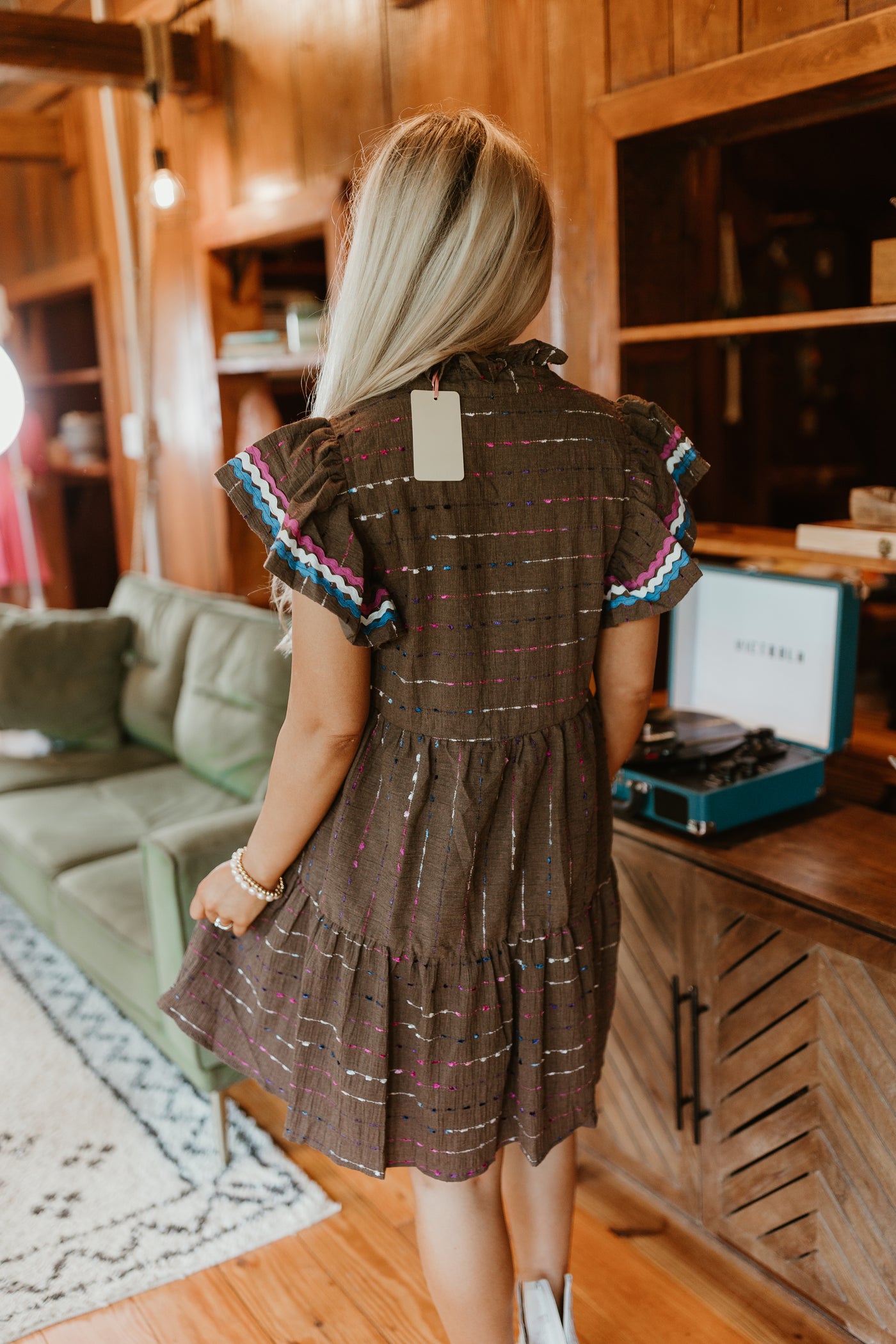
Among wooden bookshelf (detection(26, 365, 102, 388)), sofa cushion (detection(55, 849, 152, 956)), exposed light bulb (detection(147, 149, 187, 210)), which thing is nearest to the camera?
sofa cushion (detection(55, 849, 152, 956))

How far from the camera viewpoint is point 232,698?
295 cm

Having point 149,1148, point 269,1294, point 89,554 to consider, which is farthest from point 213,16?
point 269,1294

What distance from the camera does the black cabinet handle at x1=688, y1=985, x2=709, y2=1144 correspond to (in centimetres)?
181

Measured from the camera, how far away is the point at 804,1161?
5.46ft

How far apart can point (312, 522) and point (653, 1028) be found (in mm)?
1204

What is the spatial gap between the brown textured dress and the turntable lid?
0.77 metres

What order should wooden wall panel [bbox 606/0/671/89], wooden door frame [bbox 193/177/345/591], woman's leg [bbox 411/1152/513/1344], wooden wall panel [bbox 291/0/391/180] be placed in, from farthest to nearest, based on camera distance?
wooden door frame [bbox 193/177/345/591]
wooden wall panel [bbox 291/0/391/180]
wooden wall panel [bbox 606/0/671/89]
woman's leg [bbox 411/1152/513/1344]

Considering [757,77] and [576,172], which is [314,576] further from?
[576,172]

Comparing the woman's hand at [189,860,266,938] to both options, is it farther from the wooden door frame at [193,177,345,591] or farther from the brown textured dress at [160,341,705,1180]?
the wooden door frame at [193,177,345,591]

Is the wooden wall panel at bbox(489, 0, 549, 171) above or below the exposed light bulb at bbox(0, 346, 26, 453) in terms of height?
above

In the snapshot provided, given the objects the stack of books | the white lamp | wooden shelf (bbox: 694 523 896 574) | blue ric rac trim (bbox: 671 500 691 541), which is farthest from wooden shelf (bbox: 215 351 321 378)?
blue ric rac trim (bbox: 671 500 691 541)

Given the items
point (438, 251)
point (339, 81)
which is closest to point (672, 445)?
point (438, 251)

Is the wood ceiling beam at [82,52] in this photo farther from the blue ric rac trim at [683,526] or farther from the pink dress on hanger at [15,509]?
the blue ric rac trim at [683,526]

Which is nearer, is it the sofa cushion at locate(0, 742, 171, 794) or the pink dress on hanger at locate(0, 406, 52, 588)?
the sofa cushion at locate(0, 742, 171, 794)
